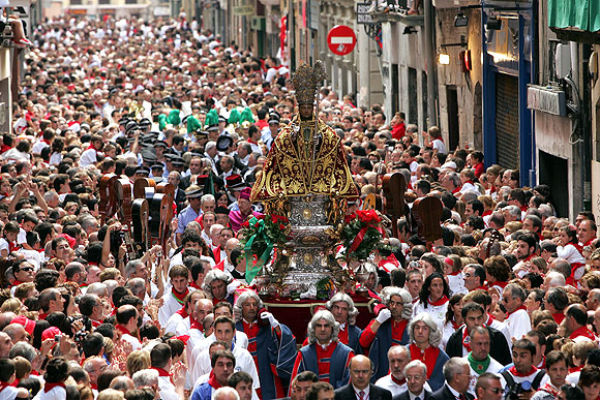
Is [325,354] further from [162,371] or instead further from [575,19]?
[575,19]

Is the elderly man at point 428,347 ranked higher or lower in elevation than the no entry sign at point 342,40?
lower

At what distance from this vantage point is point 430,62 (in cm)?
3152

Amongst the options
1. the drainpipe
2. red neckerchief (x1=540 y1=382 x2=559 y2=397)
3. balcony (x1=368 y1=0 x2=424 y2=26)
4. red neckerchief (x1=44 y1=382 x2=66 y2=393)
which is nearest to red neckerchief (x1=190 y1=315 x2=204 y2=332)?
red neckerchief (x1=44 y1=382 x2=66 y2=393)

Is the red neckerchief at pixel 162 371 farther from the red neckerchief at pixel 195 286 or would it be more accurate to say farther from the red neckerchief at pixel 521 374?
the red neckerchief at pixel 195 286

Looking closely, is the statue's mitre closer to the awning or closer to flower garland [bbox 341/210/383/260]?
flower garland [bbox 341/210/383/260]

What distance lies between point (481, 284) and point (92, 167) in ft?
36.5

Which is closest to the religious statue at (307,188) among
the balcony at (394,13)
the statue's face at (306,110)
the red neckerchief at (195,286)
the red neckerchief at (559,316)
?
the statue's face at (306,110)

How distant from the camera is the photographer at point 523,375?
10.3 meters

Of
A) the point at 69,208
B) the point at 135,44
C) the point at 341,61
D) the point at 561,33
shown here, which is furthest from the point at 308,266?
the point at 135,44

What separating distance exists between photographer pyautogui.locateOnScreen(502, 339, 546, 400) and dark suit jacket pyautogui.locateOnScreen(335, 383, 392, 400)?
0.83m

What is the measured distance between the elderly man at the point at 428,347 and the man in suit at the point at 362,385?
0.91 metres

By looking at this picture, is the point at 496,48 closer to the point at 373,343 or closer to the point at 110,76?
the point at 373,343

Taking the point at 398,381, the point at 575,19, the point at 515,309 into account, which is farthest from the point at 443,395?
the point at 575,19

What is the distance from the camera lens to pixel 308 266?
13.5 meters
